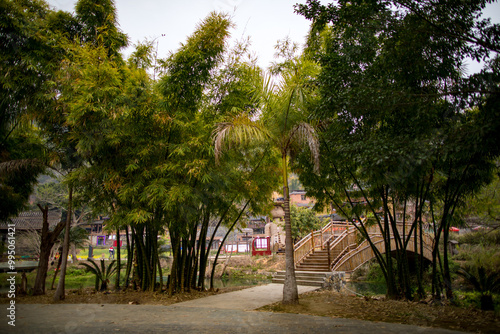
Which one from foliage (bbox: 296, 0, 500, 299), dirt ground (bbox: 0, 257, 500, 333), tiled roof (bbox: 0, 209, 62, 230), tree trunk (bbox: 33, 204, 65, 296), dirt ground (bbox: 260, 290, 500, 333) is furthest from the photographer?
tiled roof (bbox: 0, 209, 62, 230)

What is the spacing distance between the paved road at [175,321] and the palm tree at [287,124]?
3.80 feet

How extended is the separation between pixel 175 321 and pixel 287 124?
3.83 metres

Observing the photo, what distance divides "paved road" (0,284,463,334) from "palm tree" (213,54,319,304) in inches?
45.7

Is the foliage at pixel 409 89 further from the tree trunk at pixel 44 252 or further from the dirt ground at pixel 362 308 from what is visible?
the tree trunk at pixel 44 252

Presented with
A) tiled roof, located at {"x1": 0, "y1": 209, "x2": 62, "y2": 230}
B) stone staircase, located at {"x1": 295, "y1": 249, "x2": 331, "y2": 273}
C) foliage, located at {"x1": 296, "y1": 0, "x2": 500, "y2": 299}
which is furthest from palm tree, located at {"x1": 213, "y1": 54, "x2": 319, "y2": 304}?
tiled roof, located at {"x1": 0, "y1": 209, "x2": 62, "y2": 230}

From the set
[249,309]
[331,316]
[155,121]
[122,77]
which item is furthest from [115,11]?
[331,316]

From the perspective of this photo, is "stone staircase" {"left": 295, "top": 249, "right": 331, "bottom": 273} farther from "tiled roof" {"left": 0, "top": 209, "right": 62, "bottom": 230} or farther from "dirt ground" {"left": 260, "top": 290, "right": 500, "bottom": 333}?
"tiled roof" {"left": 0, "top": 209, "right": 62, "bottom": 230}

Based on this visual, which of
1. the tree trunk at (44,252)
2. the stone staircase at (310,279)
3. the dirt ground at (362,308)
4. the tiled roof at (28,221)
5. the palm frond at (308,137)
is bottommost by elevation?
the stone staircase at (310,279)

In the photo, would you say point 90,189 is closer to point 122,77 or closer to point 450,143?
point 122,77

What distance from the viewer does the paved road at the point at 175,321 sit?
4047mm

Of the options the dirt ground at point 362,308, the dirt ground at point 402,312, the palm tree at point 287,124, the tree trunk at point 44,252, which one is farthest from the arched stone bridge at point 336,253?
the tree trunk at point 44,252

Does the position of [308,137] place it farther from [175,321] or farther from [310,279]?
[310,279]

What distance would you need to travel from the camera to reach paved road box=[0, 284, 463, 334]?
405 centimetres

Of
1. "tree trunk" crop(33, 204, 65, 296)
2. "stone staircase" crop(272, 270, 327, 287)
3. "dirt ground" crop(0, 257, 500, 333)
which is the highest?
"tree trunk" crop(33, 204, 65, 296)
